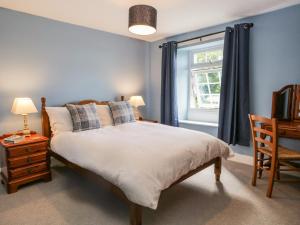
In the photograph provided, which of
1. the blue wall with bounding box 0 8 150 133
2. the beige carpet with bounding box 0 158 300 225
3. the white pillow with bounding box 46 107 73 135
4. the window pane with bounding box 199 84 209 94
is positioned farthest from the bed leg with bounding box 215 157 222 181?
the blue wall with bounding box 0 8 150 133

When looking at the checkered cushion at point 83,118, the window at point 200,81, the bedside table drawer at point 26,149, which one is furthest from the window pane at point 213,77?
the bedside table drawer at point 26,149

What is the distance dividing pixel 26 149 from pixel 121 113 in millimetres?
1442

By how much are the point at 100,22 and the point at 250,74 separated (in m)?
2.55

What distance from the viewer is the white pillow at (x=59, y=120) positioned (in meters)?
2.72

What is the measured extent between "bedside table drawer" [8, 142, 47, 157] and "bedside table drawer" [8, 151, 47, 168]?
5cm

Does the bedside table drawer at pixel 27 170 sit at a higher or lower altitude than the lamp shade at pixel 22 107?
lower

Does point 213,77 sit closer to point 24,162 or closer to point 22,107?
point 22,107

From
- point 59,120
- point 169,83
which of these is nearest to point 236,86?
point 169,83

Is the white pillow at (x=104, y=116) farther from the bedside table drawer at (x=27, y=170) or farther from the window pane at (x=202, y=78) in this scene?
the window pane at (x=202, y=78)

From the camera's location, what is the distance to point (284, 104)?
2.75 meters

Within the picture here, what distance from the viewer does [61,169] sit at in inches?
115

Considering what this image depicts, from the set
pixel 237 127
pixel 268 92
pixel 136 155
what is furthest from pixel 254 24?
pixel 136 155

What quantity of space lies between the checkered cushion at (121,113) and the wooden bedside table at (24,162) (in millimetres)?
1123

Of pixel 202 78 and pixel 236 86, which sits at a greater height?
pixel 202 78
